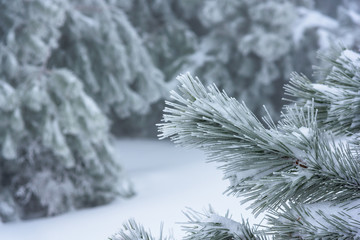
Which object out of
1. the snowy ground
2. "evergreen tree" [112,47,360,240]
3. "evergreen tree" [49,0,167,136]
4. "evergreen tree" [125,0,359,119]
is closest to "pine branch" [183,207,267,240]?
"evergreen tree" [112,47,360,240]

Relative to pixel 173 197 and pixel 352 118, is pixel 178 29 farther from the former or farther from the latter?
pixel 352 118

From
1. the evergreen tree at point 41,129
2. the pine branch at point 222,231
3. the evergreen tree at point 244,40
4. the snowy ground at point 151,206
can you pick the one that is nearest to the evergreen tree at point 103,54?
the evergreen tree at point 41,129

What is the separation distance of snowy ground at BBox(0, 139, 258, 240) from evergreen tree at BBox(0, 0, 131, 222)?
301mm

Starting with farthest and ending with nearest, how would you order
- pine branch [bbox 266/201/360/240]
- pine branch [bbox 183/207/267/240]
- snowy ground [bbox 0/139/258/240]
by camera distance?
snowy ground [bbox 0/139/258/240], pine branch [bbox 183/207/267/240], pine branch [bbox 266/201/360/240]

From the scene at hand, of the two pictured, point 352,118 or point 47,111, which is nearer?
point 352,118

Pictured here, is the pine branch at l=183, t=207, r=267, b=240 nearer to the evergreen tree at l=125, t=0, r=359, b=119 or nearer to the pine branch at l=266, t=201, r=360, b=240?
the pine branch at l=266, t=201, r=360, b=240

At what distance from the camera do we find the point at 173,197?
4770 mm

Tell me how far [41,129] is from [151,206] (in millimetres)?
1279

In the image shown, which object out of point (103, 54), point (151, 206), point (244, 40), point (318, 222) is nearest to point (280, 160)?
point (318, 222)

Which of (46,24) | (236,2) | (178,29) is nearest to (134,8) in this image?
(178,29)

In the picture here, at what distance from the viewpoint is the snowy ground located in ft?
12.7

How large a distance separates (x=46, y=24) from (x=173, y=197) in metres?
2.23

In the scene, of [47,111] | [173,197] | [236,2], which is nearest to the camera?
[47,111]

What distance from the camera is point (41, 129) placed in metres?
4.43
